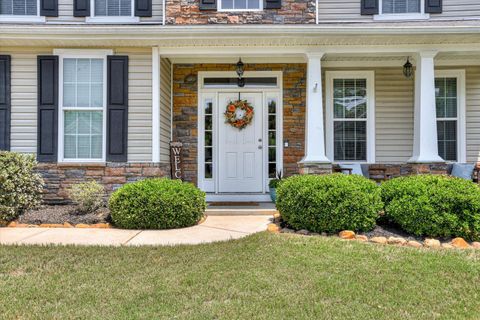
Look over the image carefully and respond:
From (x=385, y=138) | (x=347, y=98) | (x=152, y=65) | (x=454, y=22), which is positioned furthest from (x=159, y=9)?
(x=454, y=22)

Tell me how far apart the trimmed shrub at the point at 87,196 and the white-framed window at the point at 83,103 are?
0.61 metres

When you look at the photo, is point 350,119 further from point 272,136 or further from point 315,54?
point 315,54

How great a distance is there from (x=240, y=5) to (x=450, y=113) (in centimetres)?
461

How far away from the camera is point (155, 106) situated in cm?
642

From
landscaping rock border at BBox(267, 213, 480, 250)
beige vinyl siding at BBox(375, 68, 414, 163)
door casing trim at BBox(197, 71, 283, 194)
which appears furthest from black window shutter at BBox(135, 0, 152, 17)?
landscaping rock border at BBox(267, 213, 480, 250)

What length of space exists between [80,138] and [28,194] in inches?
47.1

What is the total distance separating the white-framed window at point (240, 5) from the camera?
7.39 meters

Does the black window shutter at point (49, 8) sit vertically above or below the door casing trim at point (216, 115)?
above

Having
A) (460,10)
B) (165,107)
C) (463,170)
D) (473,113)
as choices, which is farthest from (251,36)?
(473,113)

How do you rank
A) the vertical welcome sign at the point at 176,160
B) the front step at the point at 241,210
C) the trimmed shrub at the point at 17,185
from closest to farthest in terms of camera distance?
the trimmed shrub at the point at 17,185 < the front step at the point at 241,210 < the vertical welcome sign at the point at 176,160

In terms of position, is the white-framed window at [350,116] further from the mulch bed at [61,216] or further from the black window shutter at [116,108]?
the mulch bed at [61,216]

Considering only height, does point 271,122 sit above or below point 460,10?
below

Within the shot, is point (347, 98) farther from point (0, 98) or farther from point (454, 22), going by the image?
point (0, 98)

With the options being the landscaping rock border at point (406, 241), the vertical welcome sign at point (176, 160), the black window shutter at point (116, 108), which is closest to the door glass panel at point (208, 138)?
the vertical welcome sign at point (176, 160)
